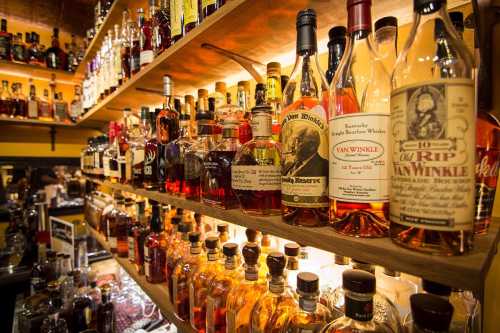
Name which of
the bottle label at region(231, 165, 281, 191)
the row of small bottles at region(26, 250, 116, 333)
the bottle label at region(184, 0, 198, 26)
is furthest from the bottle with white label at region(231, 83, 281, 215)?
the row of small bottles at region(26, 250, 116, 333)

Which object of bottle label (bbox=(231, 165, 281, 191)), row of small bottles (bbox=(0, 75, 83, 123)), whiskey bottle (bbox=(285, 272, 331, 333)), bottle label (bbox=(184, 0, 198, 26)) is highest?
row of small bottles (bbox=(0, 75, 83, 123))

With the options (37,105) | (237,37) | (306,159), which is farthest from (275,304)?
(37,105)

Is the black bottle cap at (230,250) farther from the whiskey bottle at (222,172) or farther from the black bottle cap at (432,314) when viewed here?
the black bottle cap at (432,314)

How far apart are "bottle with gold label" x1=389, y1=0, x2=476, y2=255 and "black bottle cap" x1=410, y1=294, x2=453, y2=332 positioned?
0.37ft

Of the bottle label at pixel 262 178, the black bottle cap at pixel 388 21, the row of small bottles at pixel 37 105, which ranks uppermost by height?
the row of small bottles at pixel 37 105

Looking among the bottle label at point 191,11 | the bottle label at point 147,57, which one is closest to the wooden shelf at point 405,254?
the bottle label at point 191,11

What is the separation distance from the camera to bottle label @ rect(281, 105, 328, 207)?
18.8 inches

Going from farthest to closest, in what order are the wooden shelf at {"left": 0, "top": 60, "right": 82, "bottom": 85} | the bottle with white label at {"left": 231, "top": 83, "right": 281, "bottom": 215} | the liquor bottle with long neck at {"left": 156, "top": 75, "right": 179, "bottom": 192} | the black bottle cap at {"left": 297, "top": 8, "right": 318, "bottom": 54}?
the wooden shelf at {"left": 0, "top": 60, "right": 82, "bottom": 85}
the liquor bottle with long neck at {"left": 156, "top": 75, "right": 179, "bottom": 192}
the bottle with white label at {"left": 231, "top": 83, "right": 281, "bottom": 215}
the black bottle cap at {"left": 297, "top": 8, "right": 318, "bottom": 54}

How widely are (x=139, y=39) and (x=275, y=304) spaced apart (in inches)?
51.4

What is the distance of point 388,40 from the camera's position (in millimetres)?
575

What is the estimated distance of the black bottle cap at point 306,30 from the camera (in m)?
0.50

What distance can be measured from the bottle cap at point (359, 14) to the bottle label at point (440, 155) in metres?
0.15

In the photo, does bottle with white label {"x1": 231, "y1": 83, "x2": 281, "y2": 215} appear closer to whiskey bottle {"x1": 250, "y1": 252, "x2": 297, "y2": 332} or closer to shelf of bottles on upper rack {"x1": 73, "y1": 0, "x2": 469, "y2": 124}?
whiskey bottle {"x1": 250, "y1": 252, "x2": 297, "y2": 332}

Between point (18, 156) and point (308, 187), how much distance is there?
3.27m
